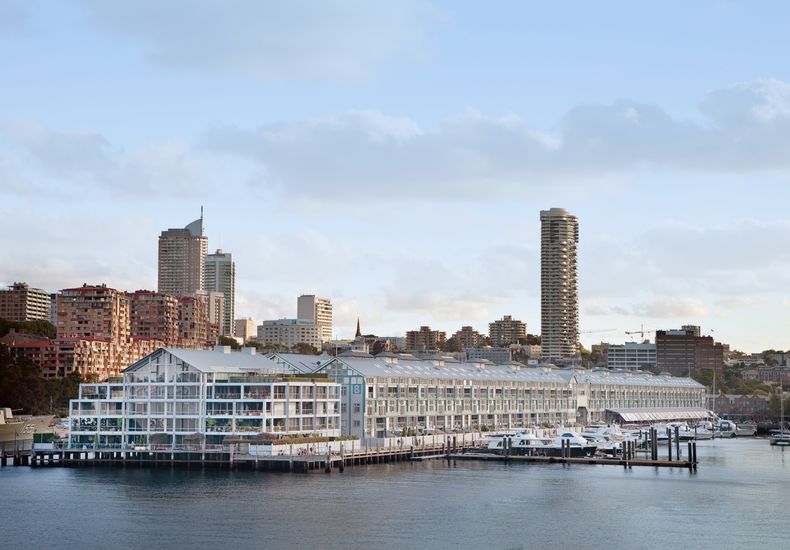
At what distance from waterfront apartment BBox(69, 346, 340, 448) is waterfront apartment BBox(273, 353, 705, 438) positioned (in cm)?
1164

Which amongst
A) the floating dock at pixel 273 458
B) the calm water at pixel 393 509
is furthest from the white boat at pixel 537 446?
the calm water at pixel 393 509

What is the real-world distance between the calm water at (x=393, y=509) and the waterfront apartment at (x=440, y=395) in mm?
17545

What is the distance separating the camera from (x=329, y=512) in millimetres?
85938

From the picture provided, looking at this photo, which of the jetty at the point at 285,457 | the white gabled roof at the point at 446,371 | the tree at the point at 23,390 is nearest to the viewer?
the jetty at the point at 285,457

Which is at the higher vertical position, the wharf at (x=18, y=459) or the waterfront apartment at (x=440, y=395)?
the waterfront apartment at (x=440, y=395)

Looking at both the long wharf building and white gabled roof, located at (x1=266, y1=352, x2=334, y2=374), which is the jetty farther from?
white gabled roof, located at (x1=266, y1=352, x2=334, y2=374)

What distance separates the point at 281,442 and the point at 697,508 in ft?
139

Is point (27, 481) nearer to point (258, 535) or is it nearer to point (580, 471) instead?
point (258, 535)

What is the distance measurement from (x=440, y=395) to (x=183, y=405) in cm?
4318

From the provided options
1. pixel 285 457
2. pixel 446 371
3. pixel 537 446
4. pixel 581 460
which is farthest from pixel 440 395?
pixel 285 457

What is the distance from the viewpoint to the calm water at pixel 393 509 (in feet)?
252

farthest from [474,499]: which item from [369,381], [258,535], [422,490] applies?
[369,381]

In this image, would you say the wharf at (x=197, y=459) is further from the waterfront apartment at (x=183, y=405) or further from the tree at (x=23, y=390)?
the tree at (x=23, y=390)

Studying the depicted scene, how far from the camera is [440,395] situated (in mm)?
156875
